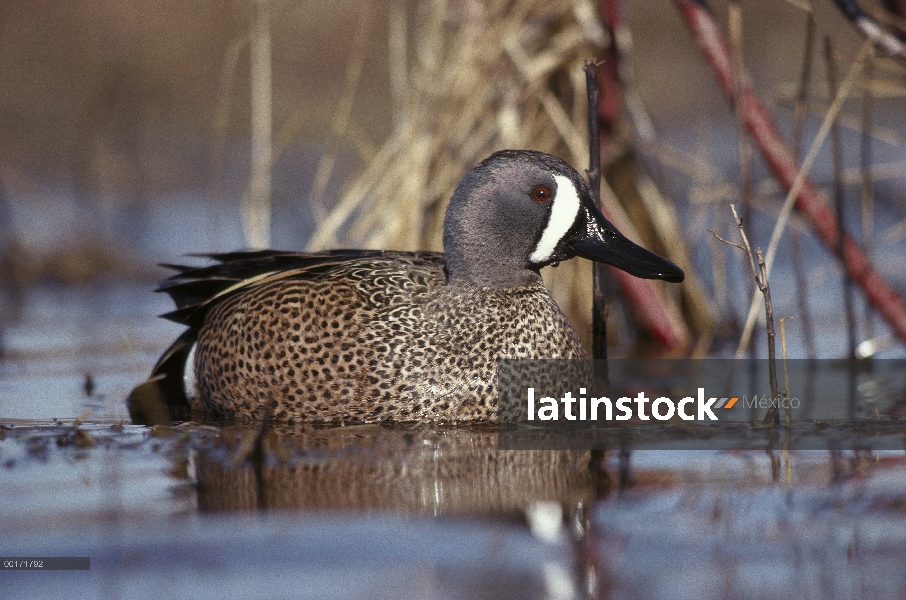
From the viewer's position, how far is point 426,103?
5547 millimetres

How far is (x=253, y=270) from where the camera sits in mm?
4375

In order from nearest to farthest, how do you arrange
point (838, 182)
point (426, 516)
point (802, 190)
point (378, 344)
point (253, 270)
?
point (426, 516) < point (378, 344) < point (253, 270) < point (838, 182) < point (802, 190)

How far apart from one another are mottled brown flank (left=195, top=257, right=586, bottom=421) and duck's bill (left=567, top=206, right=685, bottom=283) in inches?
11.1

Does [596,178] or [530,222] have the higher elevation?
[596,178]

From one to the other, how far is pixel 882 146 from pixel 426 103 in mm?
5907

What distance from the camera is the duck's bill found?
3975 mm

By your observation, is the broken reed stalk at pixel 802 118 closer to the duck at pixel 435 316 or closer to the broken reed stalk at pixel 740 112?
the broken reed stalk at pixel 740 112

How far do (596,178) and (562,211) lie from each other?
26 centimetres

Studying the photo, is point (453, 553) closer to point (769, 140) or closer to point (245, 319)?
point (245, 319)

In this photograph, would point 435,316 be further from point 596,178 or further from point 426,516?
point 426,516

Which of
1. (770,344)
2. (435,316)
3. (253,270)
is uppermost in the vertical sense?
(253,270)

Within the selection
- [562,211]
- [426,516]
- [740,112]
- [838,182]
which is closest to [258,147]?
[562,211]

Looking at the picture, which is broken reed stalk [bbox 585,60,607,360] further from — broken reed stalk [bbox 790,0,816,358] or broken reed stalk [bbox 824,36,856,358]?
broken reed stalk [bbox 824,36,856,358]

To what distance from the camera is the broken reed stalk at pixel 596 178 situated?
13.7 ft
